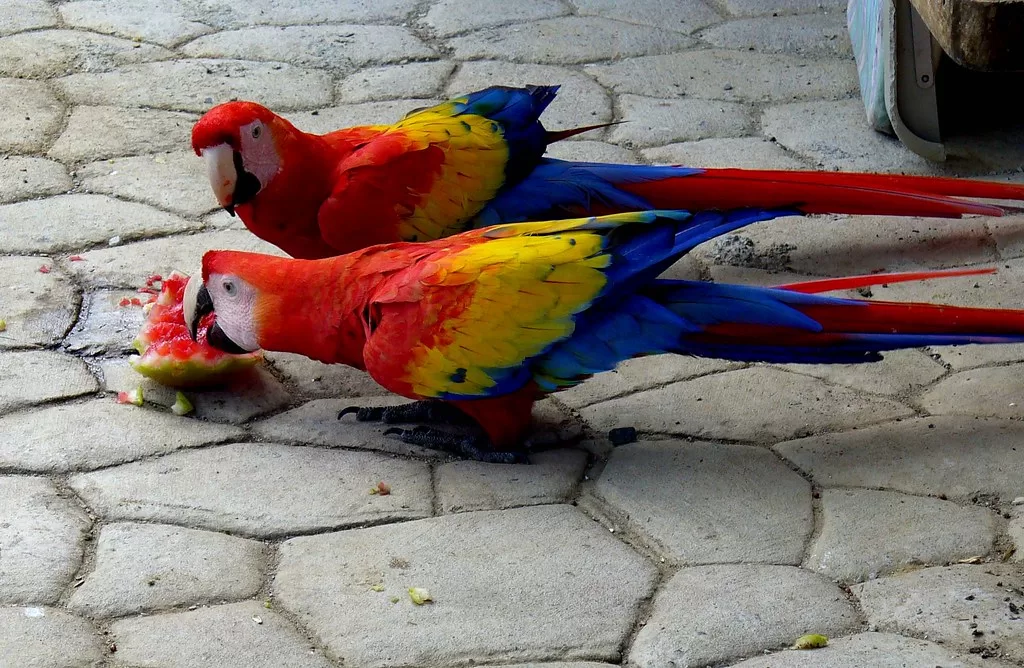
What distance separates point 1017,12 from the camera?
1.67m

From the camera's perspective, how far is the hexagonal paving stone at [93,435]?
229 cm

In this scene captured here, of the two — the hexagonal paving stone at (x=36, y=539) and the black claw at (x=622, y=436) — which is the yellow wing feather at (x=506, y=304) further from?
the hexagonal paving stone at (x=36, y=539)

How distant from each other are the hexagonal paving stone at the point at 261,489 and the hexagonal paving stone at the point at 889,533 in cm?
72

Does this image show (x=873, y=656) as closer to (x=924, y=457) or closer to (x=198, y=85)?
(x=924, y=457)

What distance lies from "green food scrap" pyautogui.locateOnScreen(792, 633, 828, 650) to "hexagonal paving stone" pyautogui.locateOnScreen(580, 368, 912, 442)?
61 cm

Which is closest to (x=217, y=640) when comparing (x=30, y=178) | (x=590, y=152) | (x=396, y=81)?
(x=30, y=178)

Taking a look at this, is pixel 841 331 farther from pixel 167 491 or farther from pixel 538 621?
pixel 167 491

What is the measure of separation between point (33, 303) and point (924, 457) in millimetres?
1974

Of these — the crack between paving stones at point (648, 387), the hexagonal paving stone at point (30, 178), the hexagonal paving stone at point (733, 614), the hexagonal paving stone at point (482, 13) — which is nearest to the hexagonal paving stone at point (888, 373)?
the crack between paving stones at point (648, 387)

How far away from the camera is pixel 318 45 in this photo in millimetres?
4230

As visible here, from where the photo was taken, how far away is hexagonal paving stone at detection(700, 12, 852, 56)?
4215mm

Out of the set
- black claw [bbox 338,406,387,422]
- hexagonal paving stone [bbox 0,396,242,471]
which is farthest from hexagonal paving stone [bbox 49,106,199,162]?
black claw [bbox 338,406,387,422]

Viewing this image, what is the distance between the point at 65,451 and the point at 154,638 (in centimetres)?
61

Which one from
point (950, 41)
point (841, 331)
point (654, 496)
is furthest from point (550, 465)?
point (950, 41)
